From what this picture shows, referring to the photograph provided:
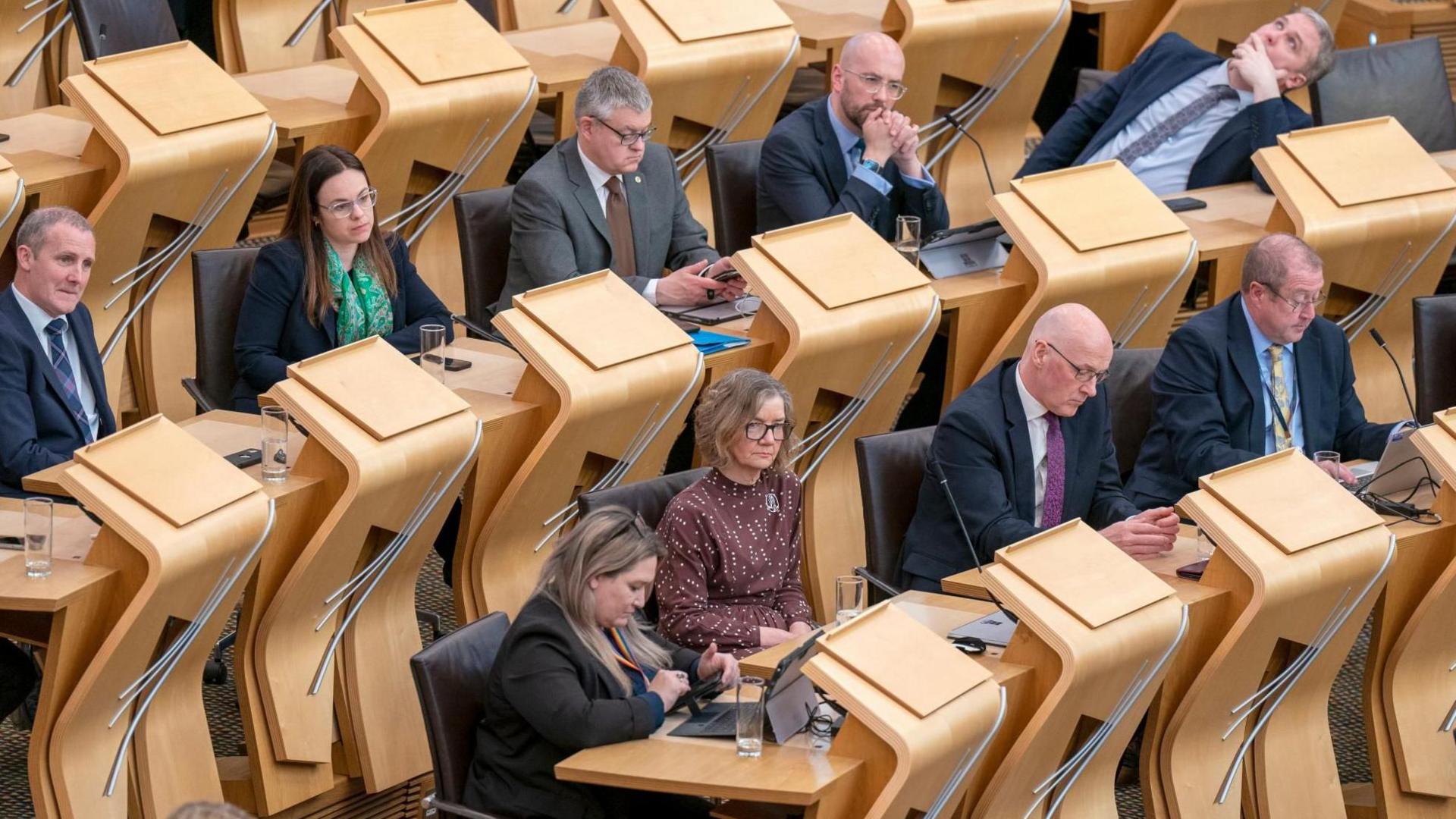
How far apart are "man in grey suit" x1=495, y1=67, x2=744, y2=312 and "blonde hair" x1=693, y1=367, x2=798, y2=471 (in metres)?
0.79

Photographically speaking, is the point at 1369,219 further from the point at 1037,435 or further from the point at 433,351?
the point at 433,351

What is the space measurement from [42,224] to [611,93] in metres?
1.15

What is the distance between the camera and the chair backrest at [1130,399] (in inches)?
162

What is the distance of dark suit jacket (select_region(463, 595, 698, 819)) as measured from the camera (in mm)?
2881

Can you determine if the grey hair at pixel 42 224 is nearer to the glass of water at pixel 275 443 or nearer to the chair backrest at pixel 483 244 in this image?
the glass of water at pixel 275 443

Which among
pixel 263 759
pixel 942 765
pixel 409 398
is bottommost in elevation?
pixel 263 759

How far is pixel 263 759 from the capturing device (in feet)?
11.4

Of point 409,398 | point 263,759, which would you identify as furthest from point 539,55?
point 263,759

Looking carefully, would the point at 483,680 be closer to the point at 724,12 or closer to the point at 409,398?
the point at 409,398

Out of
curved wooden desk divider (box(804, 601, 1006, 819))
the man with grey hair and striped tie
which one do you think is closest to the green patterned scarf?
curved wooden desk divider (box(804, 601, 1006, 819))

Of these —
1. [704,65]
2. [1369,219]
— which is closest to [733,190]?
[704,65]

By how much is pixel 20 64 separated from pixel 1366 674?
311cm

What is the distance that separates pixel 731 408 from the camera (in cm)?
339

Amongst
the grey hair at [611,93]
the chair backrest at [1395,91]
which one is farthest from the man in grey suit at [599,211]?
the chair backrest at [1395,91]
